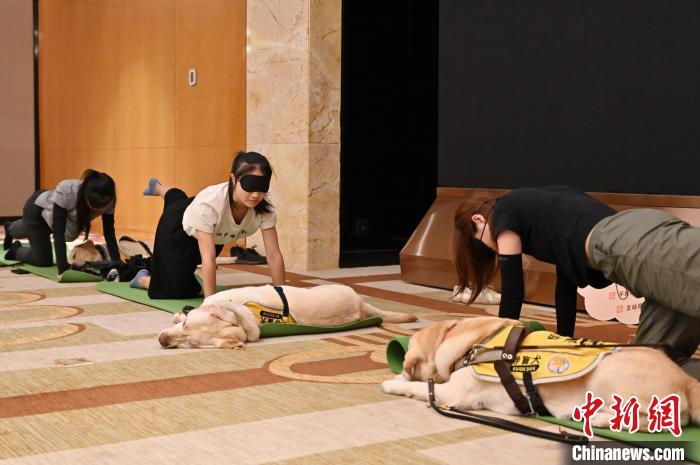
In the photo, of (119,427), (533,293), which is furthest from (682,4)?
(119,427)

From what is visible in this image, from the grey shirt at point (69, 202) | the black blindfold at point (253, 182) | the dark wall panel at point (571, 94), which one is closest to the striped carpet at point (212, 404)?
the black blindfold at point (253, 182)

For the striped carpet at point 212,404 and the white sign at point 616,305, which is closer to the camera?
the striped carpet at point 212,404

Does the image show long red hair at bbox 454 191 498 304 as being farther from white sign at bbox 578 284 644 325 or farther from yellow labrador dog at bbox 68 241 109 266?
yellow labrador dog at bbox 68 241 109 266

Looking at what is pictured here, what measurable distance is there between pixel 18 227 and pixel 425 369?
5.47m

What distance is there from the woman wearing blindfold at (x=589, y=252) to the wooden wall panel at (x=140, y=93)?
486 cm

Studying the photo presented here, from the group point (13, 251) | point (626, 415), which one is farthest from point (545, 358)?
point (13, 251)

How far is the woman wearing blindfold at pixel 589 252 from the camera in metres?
2.90

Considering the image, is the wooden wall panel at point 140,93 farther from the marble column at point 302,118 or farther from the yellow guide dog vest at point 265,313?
the yellow guide dog vest at point 265,313

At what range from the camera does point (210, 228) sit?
17.1ft

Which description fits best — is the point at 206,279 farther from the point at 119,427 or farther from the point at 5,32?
the point at 5,32

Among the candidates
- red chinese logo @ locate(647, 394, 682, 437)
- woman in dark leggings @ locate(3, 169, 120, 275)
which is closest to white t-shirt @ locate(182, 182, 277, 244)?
woman in dark leggings @ locate(3, 169, 120, 275)

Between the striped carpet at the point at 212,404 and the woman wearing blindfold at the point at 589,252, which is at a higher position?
the woman wearing blindfold at the point at 589,252

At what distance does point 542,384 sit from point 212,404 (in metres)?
1.12

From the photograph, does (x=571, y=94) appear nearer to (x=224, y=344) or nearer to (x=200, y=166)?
(x=224, y=344)
